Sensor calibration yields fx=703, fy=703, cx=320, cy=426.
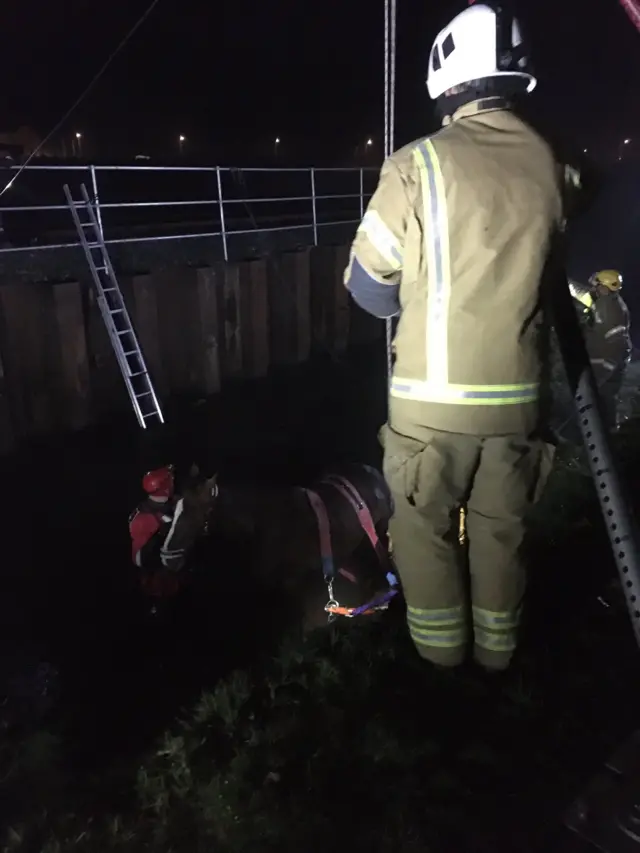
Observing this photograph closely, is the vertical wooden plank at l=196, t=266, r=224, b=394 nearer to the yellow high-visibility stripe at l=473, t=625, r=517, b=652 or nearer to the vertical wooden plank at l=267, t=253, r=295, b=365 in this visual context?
the vertical wooden plank at l=267, t=253, r=295, b=365

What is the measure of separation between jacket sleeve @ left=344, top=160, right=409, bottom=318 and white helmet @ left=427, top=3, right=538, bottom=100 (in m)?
0.41

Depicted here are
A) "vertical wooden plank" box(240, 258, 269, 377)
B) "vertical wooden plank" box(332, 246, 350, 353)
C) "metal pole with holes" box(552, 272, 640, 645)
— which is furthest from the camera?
"vertical wooden plank" box(332, 246, 350, 353)

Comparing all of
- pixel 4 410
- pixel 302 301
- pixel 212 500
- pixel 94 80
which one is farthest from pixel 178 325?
pixel 212 500

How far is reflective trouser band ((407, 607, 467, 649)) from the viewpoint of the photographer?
2.91 meters

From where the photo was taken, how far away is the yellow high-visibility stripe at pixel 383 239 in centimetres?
249

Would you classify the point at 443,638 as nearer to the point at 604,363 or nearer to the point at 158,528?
the point at 158,528

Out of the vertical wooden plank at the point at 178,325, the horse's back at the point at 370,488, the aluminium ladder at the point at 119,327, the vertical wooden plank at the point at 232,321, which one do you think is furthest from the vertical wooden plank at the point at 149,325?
the horse's back at the point at 370,488

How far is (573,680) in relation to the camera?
312 centimetres

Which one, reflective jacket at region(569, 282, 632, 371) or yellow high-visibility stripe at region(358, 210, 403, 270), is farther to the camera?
reflective jacket at region(569, 282, 632, 371)

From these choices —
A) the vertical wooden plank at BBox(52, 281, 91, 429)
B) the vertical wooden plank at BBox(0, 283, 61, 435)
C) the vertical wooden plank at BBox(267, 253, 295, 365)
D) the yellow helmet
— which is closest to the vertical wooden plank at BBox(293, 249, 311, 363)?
the vertical wooden plank at BBox(267, 253, 295, 365)

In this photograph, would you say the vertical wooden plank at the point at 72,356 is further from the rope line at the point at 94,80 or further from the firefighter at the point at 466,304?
the firefighter at the point at 466,304

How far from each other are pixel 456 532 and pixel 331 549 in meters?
0.87

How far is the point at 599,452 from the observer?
2.91 metres

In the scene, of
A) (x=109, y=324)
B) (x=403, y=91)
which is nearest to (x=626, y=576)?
(x=109, y=324)
